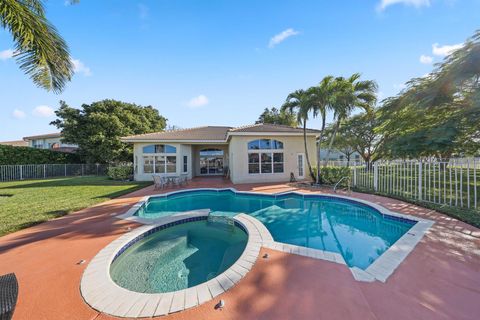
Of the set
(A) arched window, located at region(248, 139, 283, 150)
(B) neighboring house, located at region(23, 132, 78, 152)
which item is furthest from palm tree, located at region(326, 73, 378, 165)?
(B) neighboring house, located at region(23, 132, 78, 152)

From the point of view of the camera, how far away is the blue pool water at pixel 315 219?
5434 mm

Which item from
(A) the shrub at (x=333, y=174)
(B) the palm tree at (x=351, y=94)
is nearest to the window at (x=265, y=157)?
(A) the shrub at (x=333, y=174)

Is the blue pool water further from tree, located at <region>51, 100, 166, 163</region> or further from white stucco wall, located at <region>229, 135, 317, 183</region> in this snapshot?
tree, located at <region>51, 100, 166, 163</region>

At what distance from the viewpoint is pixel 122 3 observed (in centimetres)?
811

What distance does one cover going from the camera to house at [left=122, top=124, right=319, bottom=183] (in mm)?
15734

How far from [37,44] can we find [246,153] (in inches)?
494

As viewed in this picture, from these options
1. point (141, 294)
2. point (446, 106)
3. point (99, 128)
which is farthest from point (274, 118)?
point (141, 294)

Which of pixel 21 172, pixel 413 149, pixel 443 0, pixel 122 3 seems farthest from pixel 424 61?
pixel 21 172

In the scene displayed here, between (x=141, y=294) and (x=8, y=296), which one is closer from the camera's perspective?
(x=8, y=296)

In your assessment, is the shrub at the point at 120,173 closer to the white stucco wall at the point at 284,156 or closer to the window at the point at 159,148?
the window at the point at 159,148

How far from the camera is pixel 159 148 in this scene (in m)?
18.0

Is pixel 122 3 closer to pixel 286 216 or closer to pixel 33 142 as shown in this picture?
pixel 286 216

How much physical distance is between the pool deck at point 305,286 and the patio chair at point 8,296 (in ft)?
1.80

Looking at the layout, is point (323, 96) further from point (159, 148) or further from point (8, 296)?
point (8, 296)
